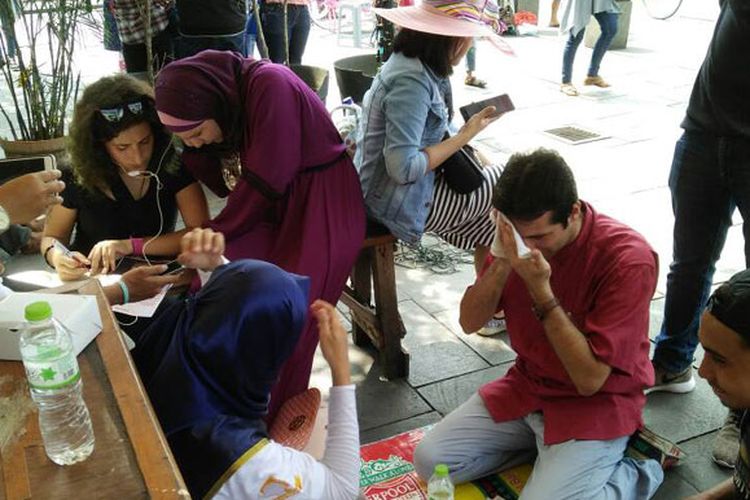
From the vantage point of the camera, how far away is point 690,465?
2436mm

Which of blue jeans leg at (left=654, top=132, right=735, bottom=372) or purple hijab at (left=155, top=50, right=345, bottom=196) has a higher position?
purple hijab at (left=155, top=50, right=345, bottom=196)

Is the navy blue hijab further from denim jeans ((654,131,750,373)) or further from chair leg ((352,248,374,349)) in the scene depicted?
denim jeans ((654,131,750,373))

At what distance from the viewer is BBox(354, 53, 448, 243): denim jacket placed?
259 centimetres

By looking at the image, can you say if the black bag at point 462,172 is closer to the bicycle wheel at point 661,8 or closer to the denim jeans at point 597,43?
the denim jeans at point 597,43

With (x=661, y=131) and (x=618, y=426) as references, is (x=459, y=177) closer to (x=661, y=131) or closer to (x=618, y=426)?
(x=618, y=426)

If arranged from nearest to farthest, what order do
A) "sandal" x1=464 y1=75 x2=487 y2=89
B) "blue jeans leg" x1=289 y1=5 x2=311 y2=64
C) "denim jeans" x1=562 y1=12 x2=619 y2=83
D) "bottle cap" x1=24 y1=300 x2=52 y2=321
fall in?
"bottle cap" x1=24 y1=300 x2=52 y2=321 < "blue jeans leg" x1=289 y1=5 x2=311 y2=64 < "denim jeans" x1=562 y1=12 x2=619 y2=83 < "sandal" x1=464 y1=75 x2=487 y2=89

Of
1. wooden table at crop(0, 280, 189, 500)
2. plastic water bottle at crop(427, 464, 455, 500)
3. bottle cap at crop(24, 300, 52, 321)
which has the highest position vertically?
bottle cap at crop(24, 300, 52, 321)

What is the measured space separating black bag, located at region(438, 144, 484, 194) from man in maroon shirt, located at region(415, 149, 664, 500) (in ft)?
2.07

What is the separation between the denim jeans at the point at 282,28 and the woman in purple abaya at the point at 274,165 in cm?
258

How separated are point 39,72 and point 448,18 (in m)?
2.44

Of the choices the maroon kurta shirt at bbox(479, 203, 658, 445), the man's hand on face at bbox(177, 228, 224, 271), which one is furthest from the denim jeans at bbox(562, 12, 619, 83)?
the man's hand on face at bbox(177, 228, 224, 271)

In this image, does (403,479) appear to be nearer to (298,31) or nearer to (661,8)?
(298,31)

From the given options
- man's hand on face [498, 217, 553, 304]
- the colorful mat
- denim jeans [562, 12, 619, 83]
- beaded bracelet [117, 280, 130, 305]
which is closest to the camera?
man's hand on face [498, 217, 553, 304]

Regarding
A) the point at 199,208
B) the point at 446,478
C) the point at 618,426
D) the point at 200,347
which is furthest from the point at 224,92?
the point at 618,426
